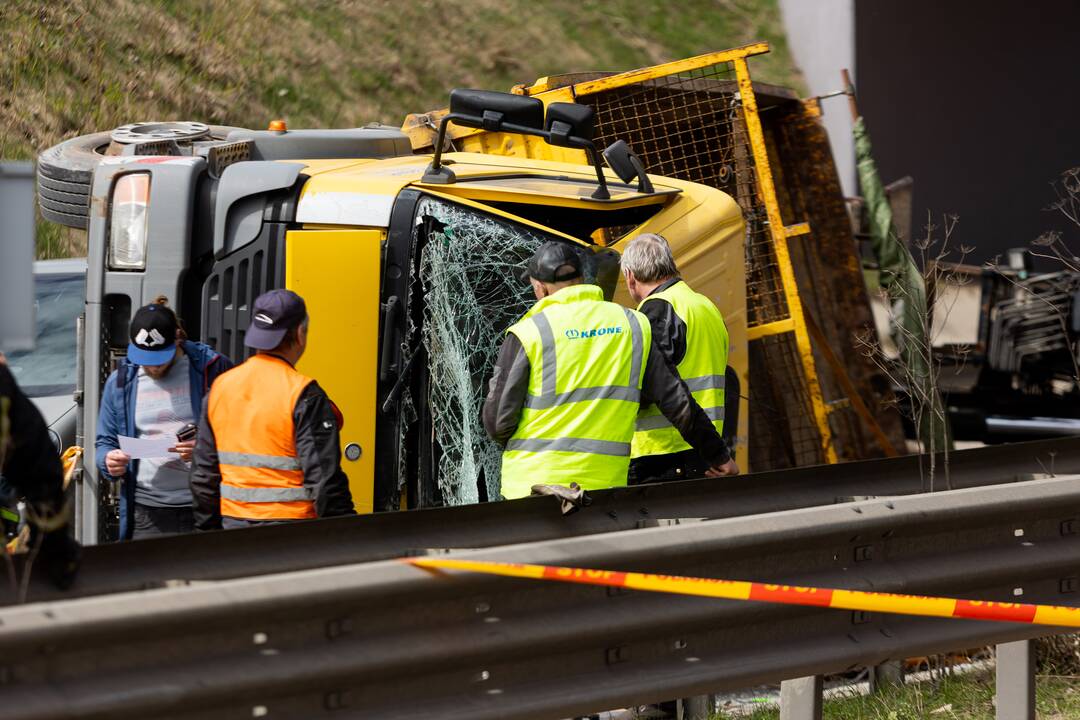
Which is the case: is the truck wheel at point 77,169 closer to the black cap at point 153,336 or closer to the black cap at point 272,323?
the black cap at point 153,336

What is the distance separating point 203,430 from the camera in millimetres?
4344

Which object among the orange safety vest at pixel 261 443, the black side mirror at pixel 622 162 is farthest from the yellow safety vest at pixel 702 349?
the orange safety vest at pixel 261 443

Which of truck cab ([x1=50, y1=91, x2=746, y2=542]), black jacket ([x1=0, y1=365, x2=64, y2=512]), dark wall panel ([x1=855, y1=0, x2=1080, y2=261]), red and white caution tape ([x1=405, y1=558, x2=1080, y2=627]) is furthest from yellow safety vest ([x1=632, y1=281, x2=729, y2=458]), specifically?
dark wall panel ([x1=855, y1=0, x2=1080, y2=261])

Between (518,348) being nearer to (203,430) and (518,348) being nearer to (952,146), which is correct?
(203,430)

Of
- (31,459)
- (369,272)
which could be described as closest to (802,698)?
(31,459)

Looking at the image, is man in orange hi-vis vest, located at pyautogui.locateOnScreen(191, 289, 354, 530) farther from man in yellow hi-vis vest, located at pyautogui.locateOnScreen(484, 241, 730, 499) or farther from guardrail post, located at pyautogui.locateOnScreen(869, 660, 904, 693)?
guardrail post, located at pyautogui.locateOnScreen(869, 660, 904, 693)

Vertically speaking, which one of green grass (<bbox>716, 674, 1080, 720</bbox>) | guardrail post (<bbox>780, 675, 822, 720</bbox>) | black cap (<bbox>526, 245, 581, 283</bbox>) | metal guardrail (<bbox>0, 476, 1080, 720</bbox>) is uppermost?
black cap (<bbox>526, 245, 581, 283</bbox>)

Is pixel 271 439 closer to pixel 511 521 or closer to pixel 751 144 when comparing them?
pixel 511 521

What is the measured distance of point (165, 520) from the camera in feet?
16.6

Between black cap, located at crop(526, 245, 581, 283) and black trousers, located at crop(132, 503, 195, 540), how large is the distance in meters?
1.61

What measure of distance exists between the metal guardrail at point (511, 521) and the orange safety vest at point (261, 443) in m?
1.04

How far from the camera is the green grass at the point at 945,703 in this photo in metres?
4.39

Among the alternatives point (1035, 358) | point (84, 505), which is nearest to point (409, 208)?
point (84, 505)

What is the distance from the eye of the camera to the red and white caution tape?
9.95 feet
